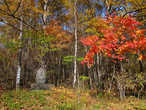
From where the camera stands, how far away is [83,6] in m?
11.6

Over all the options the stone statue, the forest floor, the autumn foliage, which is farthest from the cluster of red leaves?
the stone statue

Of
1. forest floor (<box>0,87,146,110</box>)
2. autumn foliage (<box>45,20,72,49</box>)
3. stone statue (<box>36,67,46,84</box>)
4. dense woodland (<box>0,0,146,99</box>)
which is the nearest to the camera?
forest floor (<box>0,87,146,110</box>)

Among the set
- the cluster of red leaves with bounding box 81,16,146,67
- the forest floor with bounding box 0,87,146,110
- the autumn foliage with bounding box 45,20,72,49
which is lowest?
the forest floor with bounding box 0,87,146,110

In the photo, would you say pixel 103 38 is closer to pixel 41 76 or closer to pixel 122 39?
pixel 122 39

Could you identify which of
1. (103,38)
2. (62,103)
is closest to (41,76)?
(62,103)

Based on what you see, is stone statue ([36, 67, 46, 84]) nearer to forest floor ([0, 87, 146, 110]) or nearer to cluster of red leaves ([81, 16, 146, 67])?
forest floor ([0, 87, 146, 110])

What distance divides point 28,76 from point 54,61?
14.1 feet

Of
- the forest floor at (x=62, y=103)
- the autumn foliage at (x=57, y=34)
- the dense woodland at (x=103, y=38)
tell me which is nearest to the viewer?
the forest floor at (x=62, y=103)

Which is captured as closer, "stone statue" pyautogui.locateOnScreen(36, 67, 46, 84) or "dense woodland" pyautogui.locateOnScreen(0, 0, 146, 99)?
"dense woodland" pyautogui.locateOnScreen(0, 0, 146, 99)

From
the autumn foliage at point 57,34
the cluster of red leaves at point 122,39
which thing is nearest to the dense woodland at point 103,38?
the cluster of red leaves at point 122,39

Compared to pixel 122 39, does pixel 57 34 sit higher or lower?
higher

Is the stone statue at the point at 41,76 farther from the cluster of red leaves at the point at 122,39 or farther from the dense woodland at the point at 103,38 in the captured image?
the cluster of red leaves at the point at 122,39

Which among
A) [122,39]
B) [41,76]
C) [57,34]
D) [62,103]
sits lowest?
[62,103]

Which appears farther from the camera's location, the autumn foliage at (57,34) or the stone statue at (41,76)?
the autumn foliage at (57,34)
